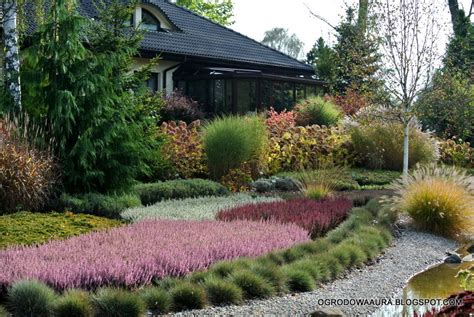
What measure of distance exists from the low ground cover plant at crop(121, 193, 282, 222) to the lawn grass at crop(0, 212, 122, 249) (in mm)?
475

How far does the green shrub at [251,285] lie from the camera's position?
5461 mm

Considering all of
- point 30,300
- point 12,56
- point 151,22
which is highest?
point 151,22

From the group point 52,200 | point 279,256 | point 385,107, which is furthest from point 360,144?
point 279,256

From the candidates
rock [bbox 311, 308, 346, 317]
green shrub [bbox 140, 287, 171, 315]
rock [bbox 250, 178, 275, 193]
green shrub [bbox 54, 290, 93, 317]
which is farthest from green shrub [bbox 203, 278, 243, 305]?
rock [bbox 250, 178, 275, 193]

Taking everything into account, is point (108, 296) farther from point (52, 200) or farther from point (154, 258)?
point (52, 200)

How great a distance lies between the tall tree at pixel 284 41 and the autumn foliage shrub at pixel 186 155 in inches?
1734

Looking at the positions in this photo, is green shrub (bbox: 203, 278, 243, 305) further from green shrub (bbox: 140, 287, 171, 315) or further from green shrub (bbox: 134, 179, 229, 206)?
green shrub (bbox: 134, 179, 229, 206)

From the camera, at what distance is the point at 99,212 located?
8.88m

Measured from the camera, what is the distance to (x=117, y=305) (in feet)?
15.5

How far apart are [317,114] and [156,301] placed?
17844 millimetres

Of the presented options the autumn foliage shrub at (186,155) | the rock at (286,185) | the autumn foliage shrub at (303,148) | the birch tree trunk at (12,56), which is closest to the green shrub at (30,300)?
the birch tree trunk at (12,56)

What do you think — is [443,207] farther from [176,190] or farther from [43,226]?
[43,226]

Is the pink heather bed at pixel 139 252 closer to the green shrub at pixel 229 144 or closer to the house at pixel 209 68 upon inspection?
the green shrub at pixel 229 144

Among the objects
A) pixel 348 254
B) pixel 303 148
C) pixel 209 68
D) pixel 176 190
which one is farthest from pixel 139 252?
pixel 209 68
